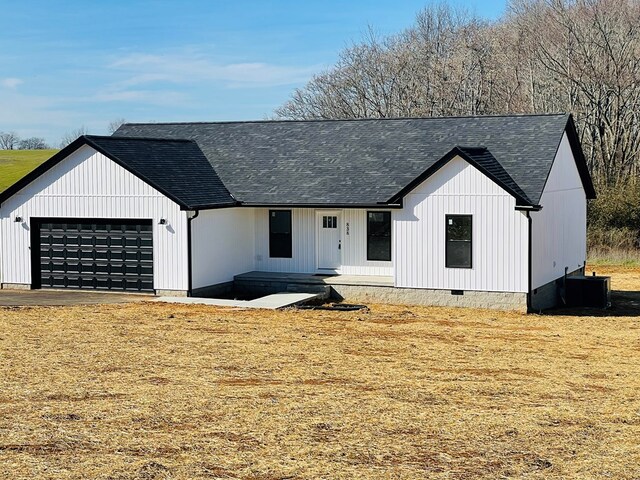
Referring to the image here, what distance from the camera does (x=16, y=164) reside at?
257 ft

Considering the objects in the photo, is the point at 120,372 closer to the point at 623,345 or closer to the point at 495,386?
the point at 495,386

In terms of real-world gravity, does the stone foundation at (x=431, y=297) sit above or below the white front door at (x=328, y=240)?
below

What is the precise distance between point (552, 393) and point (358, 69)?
1963 inches

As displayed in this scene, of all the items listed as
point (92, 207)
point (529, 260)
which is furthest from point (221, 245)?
point (529, 260)

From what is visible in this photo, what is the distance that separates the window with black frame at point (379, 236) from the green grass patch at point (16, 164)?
142ft

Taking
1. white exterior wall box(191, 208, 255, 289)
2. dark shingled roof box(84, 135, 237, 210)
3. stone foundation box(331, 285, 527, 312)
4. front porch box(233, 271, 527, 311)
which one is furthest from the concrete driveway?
stone foundation box(331, 285, 527, 312)

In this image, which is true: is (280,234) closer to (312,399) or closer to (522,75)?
(312,399)

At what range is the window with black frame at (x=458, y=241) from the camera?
80.4ft

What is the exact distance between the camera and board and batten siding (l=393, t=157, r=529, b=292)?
24000mm

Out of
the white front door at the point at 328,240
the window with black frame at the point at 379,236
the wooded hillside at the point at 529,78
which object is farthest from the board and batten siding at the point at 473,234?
the wooded hillside at the point at 529,78

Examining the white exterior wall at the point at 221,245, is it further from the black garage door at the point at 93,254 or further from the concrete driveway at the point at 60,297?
the concrete driveway at the point at 60,297

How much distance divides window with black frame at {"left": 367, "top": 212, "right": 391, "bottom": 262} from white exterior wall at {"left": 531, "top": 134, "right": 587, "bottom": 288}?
433cm

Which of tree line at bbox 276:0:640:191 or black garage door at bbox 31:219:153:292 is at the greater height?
tree line at bbox 276:0:640:191

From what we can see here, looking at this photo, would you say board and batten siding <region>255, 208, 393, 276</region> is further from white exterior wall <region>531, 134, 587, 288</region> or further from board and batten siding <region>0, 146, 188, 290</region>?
white exterior wall <region>531, 134, 587, 288</region>
